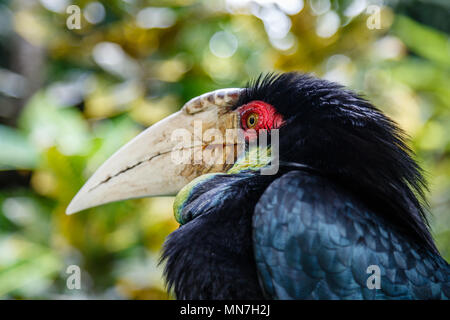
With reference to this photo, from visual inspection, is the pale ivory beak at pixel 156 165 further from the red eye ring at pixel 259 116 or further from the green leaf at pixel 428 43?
the green leaf at pixel 428 43

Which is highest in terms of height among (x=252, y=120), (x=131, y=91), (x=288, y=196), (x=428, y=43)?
(x=428, y=43)

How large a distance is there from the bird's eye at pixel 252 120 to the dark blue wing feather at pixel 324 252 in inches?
14.1

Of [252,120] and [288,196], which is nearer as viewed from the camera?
[288,196]

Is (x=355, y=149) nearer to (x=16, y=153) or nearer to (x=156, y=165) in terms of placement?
(x=156, y=165)

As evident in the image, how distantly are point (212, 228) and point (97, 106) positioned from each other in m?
2.76

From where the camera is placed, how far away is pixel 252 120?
154 cm

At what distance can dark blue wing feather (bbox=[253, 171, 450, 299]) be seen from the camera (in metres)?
1.13

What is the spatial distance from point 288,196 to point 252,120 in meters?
0.43

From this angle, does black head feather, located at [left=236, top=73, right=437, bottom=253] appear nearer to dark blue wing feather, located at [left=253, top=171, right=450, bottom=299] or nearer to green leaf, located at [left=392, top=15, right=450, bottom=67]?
dark blue wing feather, located at [left=253, top=171, right=450, bottom=299]

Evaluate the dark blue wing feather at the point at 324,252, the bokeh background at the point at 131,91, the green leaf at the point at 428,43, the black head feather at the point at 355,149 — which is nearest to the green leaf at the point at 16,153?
the bokeh background at the point at 131,91

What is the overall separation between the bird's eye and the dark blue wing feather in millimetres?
357

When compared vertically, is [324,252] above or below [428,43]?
below

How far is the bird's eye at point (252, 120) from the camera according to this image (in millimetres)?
1530

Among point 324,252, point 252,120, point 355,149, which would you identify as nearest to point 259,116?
point 252,120
